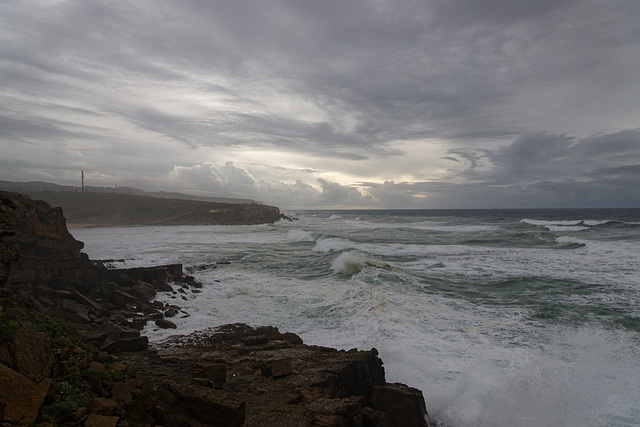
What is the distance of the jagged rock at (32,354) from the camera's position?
4836 mm

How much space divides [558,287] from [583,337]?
686 cm

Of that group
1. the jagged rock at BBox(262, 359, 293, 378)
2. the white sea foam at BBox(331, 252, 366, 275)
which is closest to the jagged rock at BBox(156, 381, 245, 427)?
the jagged rock at BBox(262, 359, 293, 378)

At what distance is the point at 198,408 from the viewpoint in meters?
5.01

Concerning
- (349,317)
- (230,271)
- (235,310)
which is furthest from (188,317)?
(230,271)

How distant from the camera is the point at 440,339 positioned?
1052cm

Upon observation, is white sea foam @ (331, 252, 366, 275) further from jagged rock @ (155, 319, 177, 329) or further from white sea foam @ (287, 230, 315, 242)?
white sea foam @ (287, 230, 315, 242)

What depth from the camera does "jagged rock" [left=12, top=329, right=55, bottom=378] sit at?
484 centimetres

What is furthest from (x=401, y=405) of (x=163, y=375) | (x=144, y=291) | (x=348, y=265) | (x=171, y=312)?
(x=348, y=265)

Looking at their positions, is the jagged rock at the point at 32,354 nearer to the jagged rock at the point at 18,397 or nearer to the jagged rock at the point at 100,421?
the jagged rock at the point at 18,397

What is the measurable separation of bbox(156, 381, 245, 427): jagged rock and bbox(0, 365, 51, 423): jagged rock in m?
1.48

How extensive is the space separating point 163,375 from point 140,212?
78.0 m

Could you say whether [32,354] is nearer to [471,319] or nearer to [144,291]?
Result: [144,291]

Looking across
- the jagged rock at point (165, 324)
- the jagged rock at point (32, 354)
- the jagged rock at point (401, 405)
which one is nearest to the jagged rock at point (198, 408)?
the jagged rock at point (32, 354)

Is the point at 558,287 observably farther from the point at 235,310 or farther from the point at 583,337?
the point at 235,310
